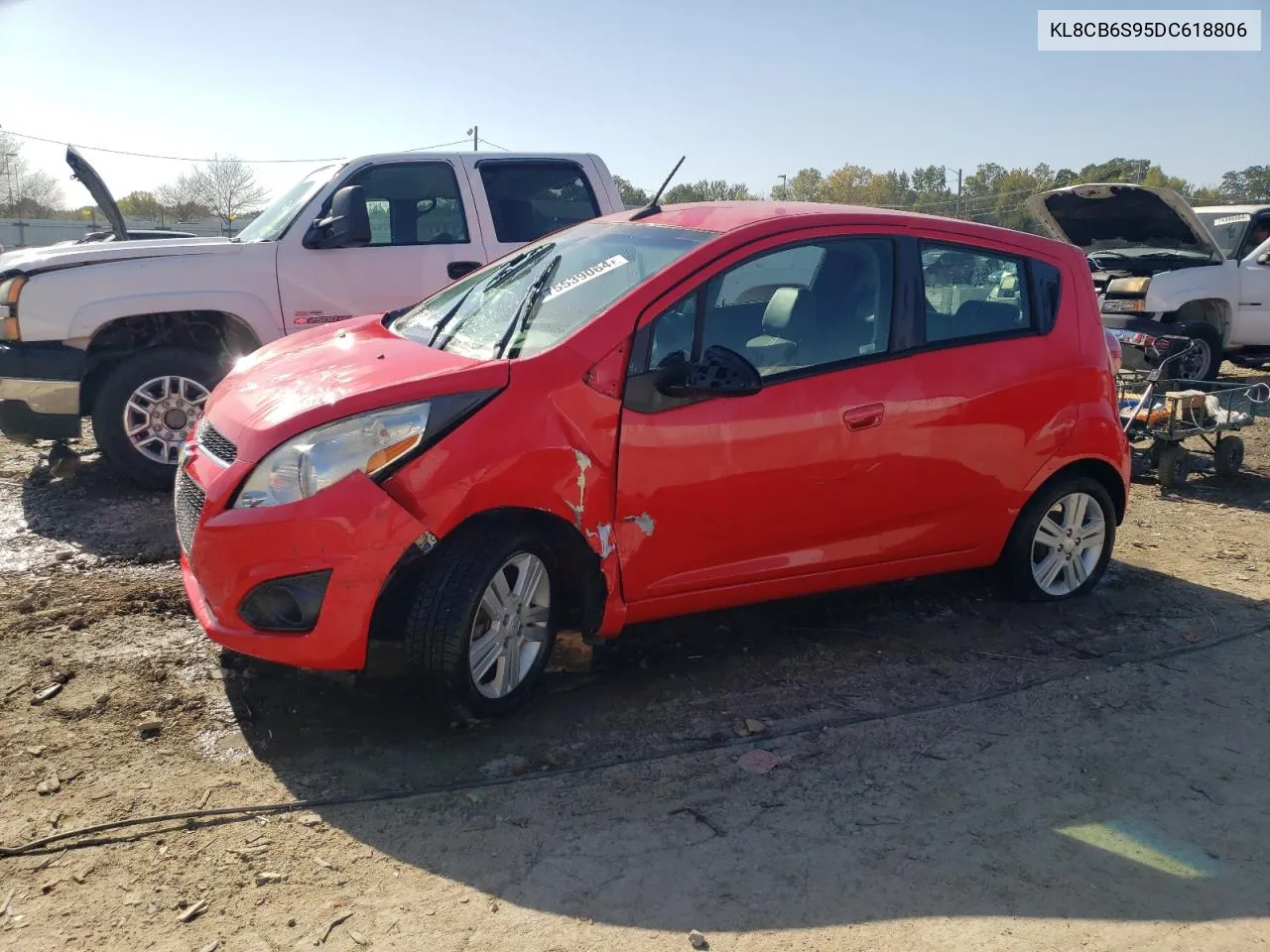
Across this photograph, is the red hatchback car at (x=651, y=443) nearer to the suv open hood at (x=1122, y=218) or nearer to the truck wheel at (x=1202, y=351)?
the suv open hood at (x=1122, y=218)

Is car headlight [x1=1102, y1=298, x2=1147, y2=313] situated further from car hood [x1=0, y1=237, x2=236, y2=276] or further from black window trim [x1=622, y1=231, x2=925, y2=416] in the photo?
car hood [x1=0, y1=237, x2=236, y2=276]

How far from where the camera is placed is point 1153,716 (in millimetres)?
4172

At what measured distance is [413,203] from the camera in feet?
24.6

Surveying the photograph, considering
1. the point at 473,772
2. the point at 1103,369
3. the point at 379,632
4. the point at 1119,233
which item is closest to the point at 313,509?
the point at 379,632

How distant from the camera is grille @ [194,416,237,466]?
12.3ft

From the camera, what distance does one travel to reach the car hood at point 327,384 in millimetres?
3584

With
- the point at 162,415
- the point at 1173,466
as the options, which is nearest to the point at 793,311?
the point at 162,415

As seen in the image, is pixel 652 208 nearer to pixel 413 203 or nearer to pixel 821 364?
pixel 821 364

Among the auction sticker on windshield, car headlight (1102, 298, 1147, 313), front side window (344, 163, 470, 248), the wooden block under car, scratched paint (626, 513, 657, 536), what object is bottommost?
the wooden block under car

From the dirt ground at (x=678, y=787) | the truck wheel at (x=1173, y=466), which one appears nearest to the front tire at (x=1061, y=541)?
the dirt ground at (x=678, y=787)

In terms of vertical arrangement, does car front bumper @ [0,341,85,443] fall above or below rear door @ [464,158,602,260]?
below

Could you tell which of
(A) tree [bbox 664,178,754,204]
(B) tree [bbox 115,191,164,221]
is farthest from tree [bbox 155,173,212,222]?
(A) tree [bbox 664,178,754,204]

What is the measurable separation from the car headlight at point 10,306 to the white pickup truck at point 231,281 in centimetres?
1

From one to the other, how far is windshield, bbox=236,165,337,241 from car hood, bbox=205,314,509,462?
3.03 metres
